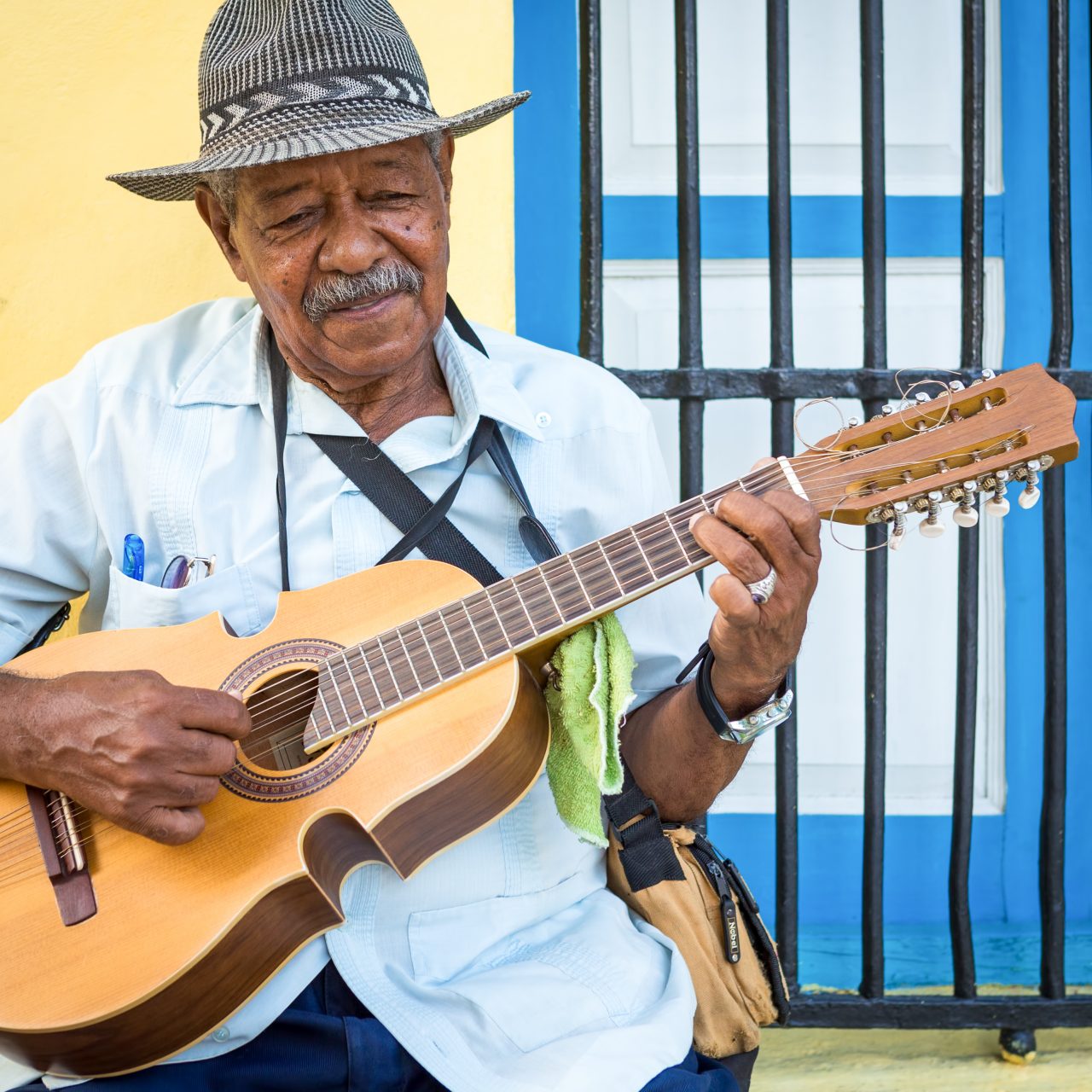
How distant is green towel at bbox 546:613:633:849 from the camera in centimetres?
156

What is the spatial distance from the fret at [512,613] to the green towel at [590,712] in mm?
65

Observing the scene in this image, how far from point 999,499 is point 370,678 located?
814 mm

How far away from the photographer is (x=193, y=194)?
197cm

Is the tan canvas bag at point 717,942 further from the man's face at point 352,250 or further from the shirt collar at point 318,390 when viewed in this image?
the man's face at point 352,250

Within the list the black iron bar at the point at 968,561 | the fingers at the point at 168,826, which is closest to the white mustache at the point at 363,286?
the fingers at the point at 168,826

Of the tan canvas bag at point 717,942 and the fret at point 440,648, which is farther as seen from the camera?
the tan canvas bag at point 717,942

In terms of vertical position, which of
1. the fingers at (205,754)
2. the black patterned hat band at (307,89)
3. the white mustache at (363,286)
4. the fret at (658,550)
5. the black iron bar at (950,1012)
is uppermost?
the black patterned hat band at (307,89)

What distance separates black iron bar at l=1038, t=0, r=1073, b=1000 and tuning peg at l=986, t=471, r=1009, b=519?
959 millimetres

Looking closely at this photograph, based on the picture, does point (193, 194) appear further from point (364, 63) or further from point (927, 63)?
point (927, 63)

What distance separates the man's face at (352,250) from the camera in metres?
1.71

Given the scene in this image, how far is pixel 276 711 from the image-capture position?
164cm

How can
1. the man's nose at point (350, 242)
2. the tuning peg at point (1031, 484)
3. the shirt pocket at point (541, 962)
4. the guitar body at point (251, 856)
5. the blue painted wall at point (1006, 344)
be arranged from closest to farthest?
the tuning peg at point (1031, 484) < the guitar body at point (251, 856) < the shirt pocket at point (541, 962) < the man's nose at point (350, 242) < the blue painted wall at point (1006, 344)

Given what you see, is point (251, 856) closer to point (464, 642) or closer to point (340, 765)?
point (340, 765)

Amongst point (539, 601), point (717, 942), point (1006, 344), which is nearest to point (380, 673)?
point (539, 601)
